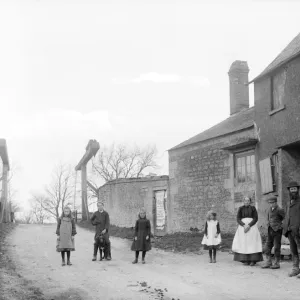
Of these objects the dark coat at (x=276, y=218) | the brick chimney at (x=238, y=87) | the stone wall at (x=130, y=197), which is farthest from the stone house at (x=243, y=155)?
the dark coat at (x=276, y=218)

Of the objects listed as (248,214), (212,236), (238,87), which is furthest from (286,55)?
(238,87)

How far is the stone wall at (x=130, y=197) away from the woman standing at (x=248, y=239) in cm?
1061

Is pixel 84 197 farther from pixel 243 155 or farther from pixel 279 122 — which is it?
pixel 279 122

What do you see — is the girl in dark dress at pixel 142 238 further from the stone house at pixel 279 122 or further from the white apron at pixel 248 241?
the stone house at pixel 279 122

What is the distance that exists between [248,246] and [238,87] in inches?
499

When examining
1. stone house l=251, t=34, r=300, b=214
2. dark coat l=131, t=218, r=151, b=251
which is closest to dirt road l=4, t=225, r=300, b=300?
dark coat l=131, t=218, r=151, b=251

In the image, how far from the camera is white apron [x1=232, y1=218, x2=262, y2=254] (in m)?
11.7

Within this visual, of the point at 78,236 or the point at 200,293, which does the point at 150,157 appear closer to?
the point at 78,236

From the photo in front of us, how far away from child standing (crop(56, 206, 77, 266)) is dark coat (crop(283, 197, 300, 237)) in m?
5.25

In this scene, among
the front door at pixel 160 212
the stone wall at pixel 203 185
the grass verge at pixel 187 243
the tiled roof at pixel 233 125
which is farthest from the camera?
the front door at pixel 160 212

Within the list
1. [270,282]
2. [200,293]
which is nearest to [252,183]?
[270,282]

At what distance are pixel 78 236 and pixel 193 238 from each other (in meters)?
5.42

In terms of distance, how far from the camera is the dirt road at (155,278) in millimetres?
8117

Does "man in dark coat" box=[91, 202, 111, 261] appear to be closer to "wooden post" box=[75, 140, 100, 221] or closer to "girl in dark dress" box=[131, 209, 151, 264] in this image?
"girl in dark dress" box=[131, 209, 151, 264]
